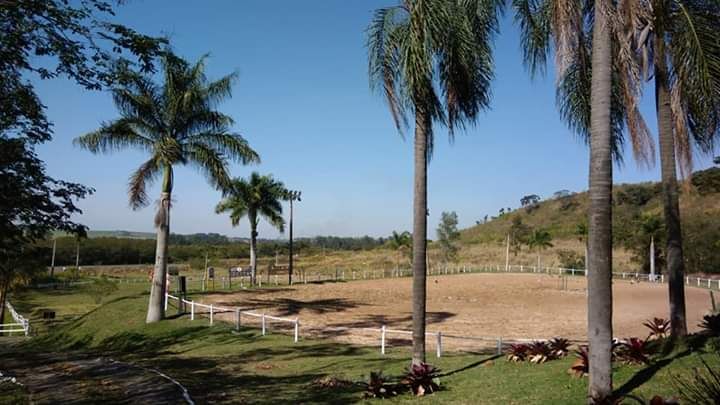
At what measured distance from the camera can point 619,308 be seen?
2988 cm

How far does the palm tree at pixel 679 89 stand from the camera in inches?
321

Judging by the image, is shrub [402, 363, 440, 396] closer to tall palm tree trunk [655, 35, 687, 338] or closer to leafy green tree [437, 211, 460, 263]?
tall palm tree trunk [655, 35, 687, 338]

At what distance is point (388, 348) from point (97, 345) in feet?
38.4

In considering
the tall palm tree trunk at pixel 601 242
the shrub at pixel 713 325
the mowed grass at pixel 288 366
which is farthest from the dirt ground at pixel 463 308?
the tall palm tree trunk at pixel 601 242

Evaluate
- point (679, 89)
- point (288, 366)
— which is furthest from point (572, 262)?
point (679, 89)

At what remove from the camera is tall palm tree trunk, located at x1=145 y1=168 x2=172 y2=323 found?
2164cm

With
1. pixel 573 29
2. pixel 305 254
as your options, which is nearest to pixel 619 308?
pixel 573 29

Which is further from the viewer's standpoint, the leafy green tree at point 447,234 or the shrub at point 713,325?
the leafy green tree at point 447,234

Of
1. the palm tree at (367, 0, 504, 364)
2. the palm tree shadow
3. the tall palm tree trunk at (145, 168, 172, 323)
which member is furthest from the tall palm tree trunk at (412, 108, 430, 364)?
the tall palm tree trunk at (145, 168, 172, 323)

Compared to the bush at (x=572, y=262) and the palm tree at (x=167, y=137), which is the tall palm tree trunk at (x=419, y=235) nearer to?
the palm tree at (x=167, y=137)

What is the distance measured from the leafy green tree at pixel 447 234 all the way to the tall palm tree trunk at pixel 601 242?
68.6 metres

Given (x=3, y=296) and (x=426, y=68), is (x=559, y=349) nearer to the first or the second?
(x=426, y=68)

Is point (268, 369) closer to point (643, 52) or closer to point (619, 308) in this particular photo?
point (643, 52)

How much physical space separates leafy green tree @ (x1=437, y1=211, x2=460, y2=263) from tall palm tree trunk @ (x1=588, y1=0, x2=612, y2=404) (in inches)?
2700
